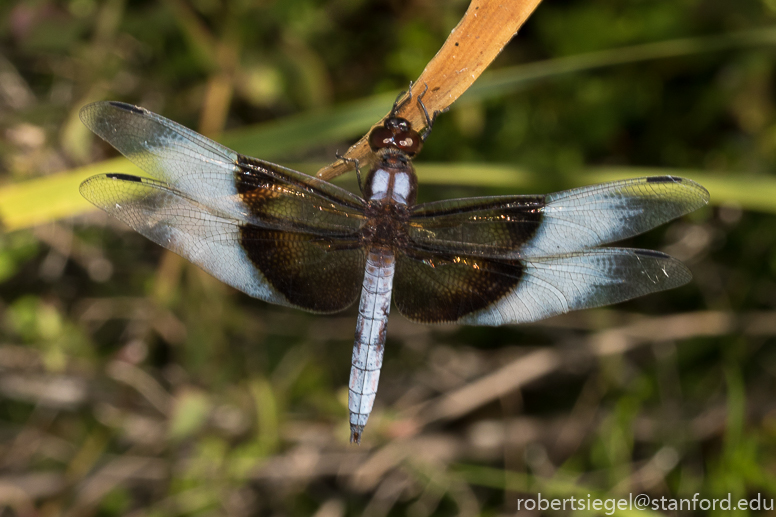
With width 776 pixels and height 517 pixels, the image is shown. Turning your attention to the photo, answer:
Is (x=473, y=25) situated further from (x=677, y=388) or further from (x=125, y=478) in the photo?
(x=125, y=478)

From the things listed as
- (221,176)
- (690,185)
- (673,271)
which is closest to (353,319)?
(221,176)

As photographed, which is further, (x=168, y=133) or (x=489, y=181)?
(x=489, y=181)

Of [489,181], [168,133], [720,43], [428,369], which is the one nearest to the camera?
[168,133]

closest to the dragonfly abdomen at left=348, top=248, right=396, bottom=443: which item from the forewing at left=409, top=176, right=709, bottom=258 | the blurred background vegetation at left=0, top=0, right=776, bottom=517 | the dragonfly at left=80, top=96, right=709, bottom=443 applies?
the dragonfly at left=80, top=96, right=709, bottom=443

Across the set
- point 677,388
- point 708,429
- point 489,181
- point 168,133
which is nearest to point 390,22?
point 489,181

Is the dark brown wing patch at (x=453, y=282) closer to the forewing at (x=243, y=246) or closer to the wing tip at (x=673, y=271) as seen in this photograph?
the forewing at (x=243, y=246)

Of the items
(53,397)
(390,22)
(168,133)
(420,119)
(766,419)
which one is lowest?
(53,397)

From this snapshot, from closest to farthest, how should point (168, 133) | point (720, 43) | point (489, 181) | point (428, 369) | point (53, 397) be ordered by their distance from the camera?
point (168, 133) → point (489, 181) → point (720, 43) → point (53, 397) → point (428, 369)
